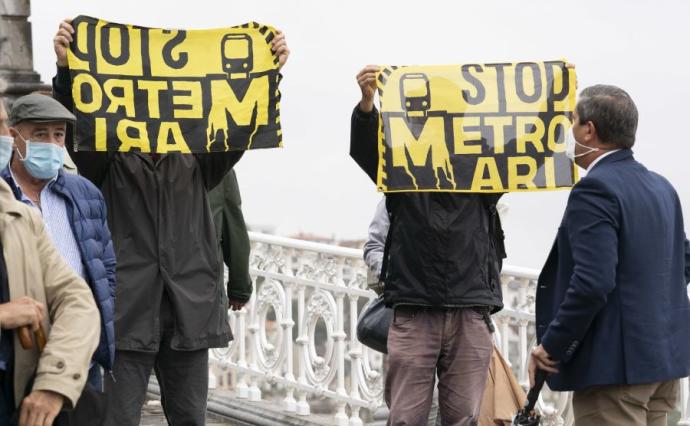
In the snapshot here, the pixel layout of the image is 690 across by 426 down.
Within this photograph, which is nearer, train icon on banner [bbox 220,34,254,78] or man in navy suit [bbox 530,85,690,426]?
man in navy suit [bbox 530,85,690,426]

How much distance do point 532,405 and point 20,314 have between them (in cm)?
235

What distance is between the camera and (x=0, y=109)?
4660 mm

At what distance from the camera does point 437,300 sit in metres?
6.93

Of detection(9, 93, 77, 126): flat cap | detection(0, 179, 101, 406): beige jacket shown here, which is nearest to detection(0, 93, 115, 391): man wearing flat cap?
detection(9, 93, 77, 126): flat cap

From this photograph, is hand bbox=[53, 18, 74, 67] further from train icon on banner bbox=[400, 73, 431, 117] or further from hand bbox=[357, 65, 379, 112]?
train icon on banner bbox=[400, 73, 431, 117]

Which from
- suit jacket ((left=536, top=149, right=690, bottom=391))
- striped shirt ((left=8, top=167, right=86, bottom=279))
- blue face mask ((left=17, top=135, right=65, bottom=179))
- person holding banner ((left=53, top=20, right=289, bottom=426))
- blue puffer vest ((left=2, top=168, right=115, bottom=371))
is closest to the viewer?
suit jacket ((left=536, top=149, right=690, bottom=391))

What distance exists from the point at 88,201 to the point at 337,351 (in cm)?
409

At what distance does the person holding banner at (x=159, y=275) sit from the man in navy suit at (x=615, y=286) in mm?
1895

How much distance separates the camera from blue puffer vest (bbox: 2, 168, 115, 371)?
597cm

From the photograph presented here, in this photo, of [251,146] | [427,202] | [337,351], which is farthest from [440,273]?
[337,351]

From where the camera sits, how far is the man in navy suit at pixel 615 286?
5.60m

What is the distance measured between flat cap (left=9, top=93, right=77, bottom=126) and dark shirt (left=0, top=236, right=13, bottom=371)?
179 centimetres

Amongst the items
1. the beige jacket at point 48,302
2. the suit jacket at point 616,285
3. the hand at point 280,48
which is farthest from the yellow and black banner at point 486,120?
the beige jacket at point 48,302

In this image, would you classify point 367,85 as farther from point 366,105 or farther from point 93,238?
point 93,238
